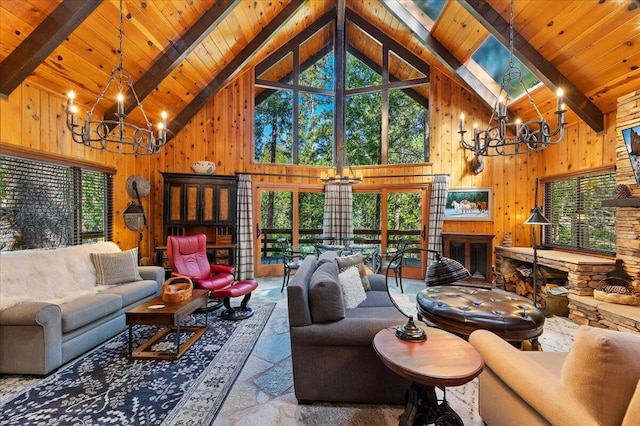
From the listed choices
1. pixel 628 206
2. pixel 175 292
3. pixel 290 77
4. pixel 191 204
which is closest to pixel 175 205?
pixel 191 204

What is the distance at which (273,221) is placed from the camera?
21.8 feet

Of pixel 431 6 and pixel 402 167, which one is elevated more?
pixel 431 6

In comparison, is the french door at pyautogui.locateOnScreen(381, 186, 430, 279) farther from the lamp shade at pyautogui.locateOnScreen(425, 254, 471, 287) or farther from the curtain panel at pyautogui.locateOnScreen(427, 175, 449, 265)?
the lamp shade at pyautogui.locateOnScreen(425, 254, 471, 287)

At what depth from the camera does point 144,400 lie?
7.36 ft

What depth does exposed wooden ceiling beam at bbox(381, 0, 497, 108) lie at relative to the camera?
510cm

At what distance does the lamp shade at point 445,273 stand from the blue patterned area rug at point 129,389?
1.77m

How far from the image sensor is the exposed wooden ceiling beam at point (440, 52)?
16.7ft

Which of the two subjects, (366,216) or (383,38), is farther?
(366,216)

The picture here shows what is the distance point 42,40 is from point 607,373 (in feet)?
16.6

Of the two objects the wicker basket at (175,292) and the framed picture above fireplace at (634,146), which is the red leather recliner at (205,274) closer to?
the wicker basket at (175,292)

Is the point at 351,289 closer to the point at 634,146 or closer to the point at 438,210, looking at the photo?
the point at 438,210

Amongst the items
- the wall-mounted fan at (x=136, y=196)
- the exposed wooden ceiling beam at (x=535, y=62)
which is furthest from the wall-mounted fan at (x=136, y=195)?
→ the exposed wooden ceiling beam at (x=535, y=62)

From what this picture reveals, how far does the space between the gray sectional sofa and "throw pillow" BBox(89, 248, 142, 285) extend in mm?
2924

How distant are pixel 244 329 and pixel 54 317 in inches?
71.1
